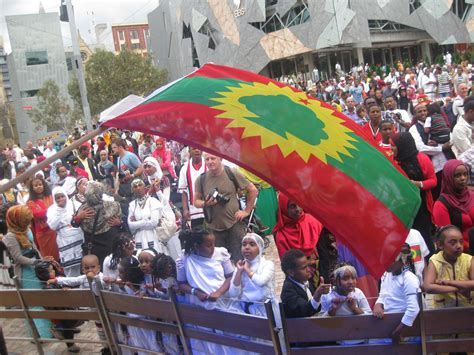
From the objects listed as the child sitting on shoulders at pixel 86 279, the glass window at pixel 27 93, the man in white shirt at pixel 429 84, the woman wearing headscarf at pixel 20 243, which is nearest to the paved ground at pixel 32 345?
the child sitting on shoulders at pixel 86 279

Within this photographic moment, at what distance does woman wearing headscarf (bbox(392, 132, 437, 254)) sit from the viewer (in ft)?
16.8

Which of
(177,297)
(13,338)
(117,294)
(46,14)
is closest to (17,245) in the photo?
(13,338)

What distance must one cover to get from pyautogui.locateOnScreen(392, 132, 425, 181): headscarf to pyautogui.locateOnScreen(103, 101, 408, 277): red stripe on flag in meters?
2.09

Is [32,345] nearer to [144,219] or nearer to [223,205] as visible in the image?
[144,219]

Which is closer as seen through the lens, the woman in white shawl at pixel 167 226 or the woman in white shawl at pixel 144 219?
the woman in white shawl at pixel 144 219

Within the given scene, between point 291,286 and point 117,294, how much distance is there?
1300 millimetres

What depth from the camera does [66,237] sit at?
6.01m

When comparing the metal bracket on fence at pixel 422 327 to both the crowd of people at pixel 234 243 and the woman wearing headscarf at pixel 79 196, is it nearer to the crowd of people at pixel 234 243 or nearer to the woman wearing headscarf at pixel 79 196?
the crowd of people at pixel 234 243

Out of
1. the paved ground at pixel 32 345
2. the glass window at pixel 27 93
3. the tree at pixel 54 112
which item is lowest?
the paved ground at pixel 32 345

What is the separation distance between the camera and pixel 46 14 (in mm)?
62719

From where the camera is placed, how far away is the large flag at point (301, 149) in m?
3.05

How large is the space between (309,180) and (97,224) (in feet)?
10.6

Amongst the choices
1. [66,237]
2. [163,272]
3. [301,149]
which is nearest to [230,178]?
[163,272]

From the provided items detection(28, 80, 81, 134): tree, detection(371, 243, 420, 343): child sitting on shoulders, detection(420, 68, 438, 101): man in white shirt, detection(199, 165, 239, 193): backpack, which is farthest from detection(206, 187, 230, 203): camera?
detection(28, 80, 81, 134): tree
